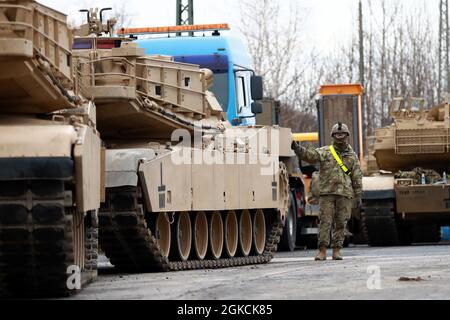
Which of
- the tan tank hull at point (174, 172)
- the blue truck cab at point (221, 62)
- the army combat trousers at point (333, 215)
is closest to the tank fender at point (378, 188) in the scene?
the blue truck cab at point (221, 62)

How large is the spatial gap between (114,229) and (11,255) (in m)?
3.51

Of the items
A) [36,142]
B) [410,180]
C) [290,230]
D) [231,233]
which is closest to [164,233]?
[231,233]

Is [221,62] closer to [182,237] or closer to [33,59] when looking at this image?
[182,237]

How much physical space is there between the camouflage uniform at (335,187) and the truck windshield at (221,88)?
13.6ft

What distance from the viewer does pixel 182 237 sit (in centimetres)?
1792

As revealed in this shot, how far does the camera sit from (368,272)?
15.2 meters

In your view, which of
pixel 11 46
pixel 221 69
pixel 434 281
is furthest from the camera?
pixel 221 69

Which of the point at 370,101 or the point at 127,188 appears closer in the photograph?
the point at 127,188

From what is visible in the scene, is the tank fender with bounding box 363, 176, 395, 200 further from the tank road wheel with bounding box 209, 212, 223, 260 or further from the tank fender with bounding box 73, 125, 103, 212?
the tank fender with bounding box 73, 125, 103, 212

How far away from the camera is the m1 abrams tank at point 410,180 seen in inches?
995

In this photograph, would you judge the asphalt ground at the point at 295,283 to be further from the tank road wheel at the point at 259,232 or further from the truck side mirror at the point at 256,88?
the truck side mirror at the point at 256,88

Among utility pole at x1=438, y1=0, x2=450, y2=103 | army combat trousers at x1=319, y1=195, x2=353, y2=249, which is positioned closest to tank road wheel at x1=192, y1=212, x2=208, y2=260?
army combat trousers at x1=319, y1=195, x2=353, y2=249

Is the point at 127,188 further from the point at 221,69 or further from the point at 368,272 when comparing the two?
the point at 221,69

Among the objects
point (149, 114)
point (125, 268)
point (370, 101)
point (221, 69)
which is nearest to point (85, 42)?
point (149, 114)
